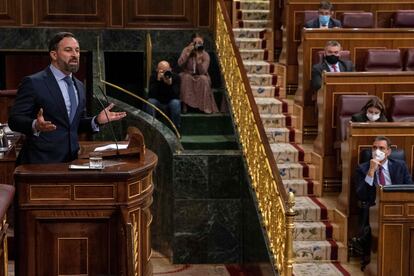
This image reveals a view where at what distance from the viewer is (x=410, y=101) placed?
18.0ft

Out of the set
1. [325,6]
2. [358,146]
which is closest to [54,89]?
[358,146]

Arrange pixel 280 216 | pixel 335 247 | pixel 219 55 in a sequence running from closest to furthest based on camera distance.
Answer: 1. pixel 280 216
2. pixel 335 247
3. pixel 219 55

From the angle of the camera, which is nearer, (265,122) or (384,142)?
(384,142)

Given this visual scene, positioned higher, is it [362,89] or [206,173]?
[362,89]

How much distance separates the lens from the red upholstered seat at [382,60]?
20.3 ft

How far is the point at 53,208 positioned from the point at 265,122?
2.99 metres

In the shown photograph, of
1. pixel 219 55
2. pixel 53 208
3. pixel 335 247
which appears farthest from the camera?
pixel 219 55

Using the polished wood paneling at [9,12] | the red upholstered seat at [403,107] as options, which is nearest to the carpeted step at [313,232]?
the red upholstered seat at [403,107]

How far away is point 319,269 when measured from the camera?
4895 millimetres

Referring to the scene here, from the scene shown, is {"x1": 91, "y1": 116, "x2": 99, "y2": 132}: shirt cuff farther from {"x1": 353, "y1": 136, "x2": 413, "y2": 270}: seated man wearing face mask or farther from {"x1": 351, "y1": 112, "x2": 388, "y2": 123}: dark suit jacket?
{"x1": 351, "y1": 112, "x2": 388, "y2": 123}: dark suit jacket

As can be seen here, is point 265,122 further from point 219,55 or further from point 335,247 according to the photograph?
point 335,247

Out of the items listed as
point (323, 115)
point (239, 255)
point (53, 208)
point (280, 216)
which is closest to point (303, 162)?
point (323, 115)

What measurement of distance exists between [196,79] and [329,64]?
1307 mm

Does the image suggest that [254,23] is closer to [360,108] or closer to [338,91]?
[338,91]
